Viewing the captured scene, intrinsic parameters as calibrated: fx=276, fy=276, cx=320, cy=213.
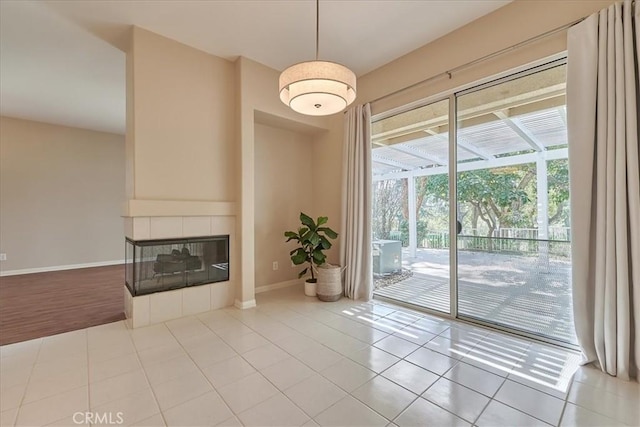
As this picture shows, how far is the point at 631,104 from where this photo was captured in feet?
6.02

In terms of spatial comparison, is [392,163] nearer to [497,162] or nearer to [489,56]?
[497,162]

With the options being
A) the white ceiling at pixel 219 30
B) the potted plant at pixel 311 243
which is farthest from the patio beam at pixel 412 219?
the white ceiling at pixel 219 30

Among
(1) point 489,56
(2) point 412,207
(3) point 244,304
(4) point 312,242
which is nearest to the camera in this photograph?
(1) point 489,56

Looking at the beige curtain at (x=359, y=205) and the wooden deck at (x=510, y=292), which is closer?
the wooden deck at (x=510, y=292)

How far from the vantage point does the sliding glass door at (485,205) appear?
7.77 ft

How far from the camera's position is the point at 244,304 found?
327cm

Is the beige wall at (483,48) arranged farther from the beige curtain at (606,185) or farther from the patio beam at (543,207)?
the patio beam at (543,207)

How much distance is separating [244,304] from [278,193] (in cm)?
168

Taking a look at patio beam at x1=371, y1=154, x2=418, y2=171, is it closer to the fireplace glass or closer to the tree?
the tree

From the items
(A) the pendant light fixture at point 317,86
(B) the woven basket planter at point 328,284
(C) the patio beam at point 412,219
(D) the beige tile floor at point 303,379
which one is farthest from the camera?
(B) the woven basket planter at point 328,284

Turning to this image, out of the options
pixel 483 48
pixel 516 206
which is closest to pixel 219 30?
pixel 483 48

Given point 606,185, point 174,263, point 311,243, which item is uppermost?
point 606,185

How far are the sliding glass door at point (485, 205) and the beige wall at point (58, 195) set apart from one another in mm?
5901

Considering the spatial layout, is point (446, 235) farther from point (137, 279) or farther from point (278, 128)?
point (137, 279)
